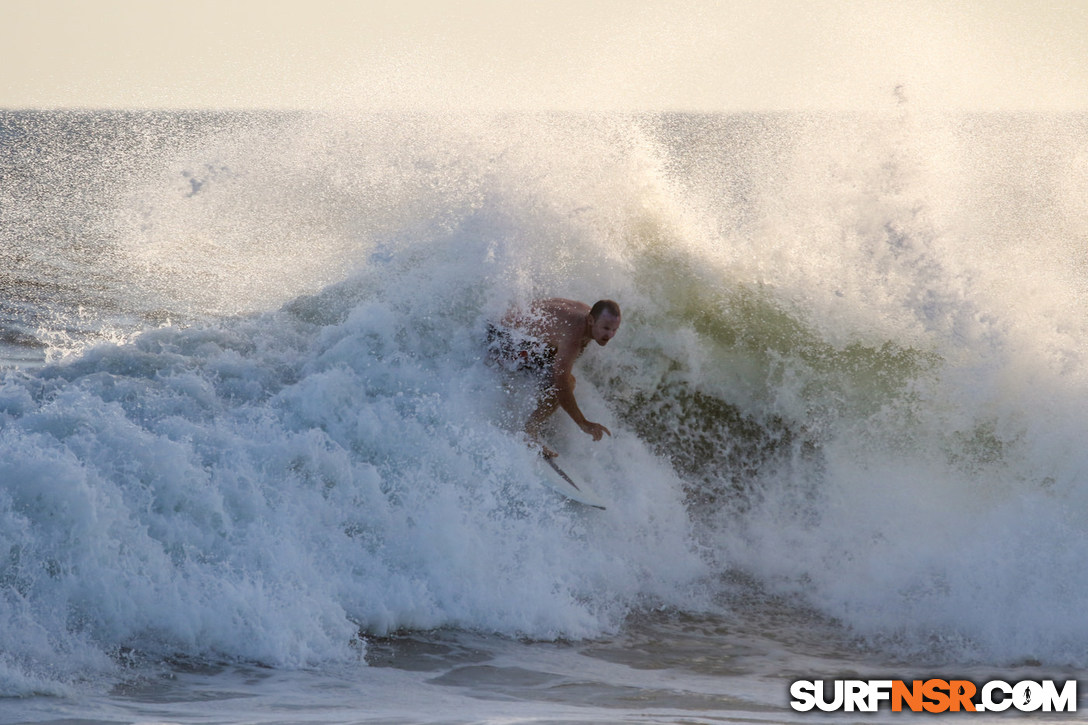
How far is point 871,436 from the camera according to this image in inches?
296

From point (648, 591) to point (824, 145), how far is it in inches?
214

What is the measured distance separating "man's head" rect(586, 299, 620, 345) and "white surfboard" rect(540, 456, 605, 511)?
964mm

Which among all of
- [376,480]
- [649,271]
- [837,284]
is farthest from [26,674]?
[837,284]

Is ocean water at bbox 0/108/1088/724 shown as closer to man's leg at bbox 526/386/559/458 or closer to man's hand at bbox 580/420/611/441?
man's leg at bbox 526/386/559/458

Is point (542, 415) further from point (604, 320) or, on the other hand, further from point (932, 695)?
point (932, 695)

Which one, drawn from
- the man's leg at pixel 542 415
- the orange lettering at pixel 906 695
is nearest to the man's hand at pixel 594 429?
the man's leg at pixel 542 415

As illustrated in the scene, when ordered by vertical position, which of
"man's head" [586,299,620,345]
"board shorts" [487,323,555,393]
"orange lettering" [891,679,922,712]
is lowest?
"orange lettering" [891,679,922,712]

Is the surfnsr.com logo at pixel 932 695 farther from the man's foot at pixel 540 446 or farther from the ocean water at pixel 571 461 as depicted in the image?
the man's foot at pixel 540 446

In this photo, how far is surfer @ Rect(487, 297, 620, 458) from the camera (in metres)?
6.89

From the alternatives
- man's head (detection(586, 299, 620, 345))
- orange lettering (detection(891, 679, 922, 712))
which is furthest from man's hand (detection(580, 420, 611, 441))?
orange lettering (detection(891, 679, 922, 712))

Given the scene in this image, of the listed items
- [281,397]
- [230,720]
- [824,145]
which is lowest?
[230,720]

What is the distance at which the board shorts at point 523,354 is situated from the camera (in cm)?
695

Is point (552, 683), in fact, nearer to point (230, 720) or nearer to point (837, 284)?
point (230, 720)

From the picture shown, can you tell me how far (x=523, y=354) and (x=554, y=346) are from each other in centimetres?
27
